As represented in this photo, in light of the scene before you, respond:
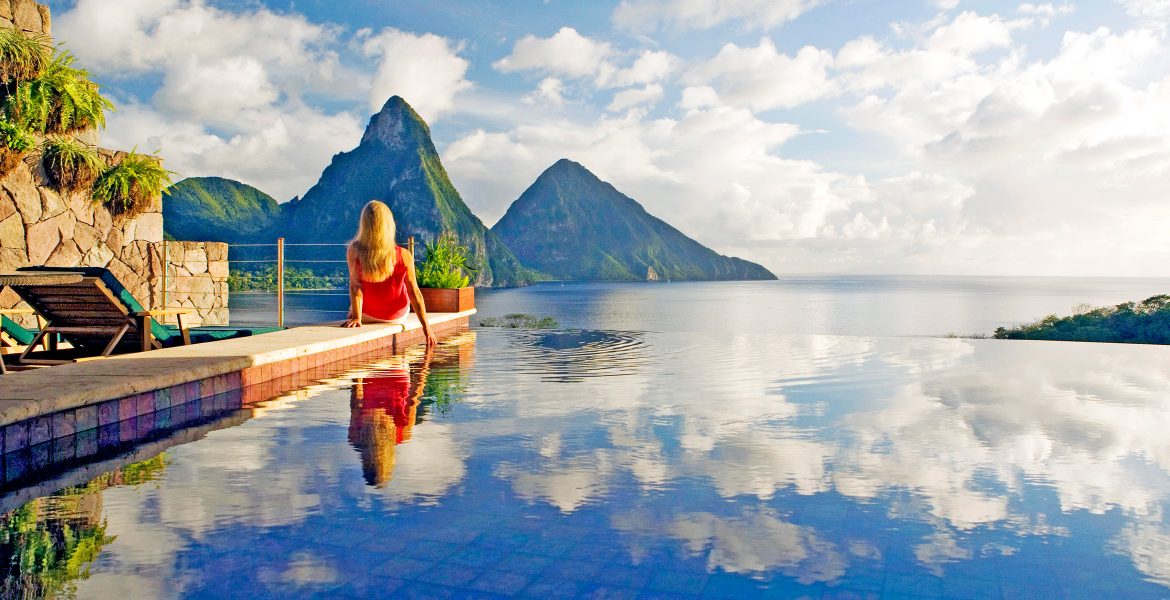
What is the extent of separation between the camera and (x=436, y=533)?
8.89 feet

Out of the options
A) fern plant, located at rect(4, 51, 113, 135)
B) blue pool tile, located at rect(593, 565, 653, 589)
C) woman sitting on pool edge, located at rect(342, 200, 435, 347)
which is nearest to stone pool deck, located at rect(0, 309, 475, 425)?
woman sitting on pool edge, located at rect(342, 200, 435, 347)

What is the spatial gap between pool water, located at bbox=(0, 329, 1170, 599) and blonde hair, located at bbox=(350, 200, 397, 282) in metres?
2.57

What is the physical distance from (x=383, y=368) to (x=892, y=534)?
580 cm

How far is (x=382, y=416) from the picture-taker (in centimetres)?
509

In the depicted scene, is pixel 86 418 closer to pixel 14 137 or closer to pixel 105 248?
pixel 14 137

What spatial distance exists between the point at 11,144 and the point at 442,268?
602 cm

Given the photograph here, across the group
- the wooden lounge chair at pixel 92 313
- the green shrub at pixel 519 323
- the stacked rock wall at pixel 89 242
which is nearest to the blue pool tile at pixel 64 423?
the wooden lounge chair at pixel 92 313

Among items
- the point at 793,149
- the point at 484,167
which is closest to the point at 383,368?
the point at 484,167

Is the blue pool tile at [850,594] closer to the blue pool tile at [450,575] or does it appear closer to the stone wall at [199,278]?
the blue pool tile at [450,575]

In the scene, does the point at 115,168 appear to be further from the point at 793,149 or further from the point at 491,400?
the point at 793,149

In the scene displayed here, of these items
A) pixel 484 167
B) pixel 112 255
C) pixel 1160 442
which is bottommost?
pixel 1160 442

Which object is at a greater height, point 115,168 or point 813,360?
point 115,168

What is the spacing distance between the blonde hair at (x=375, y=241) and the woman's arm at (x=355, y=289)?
2.7 inches

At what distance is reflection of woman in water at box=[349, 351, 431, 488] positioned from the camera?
3764 mm
